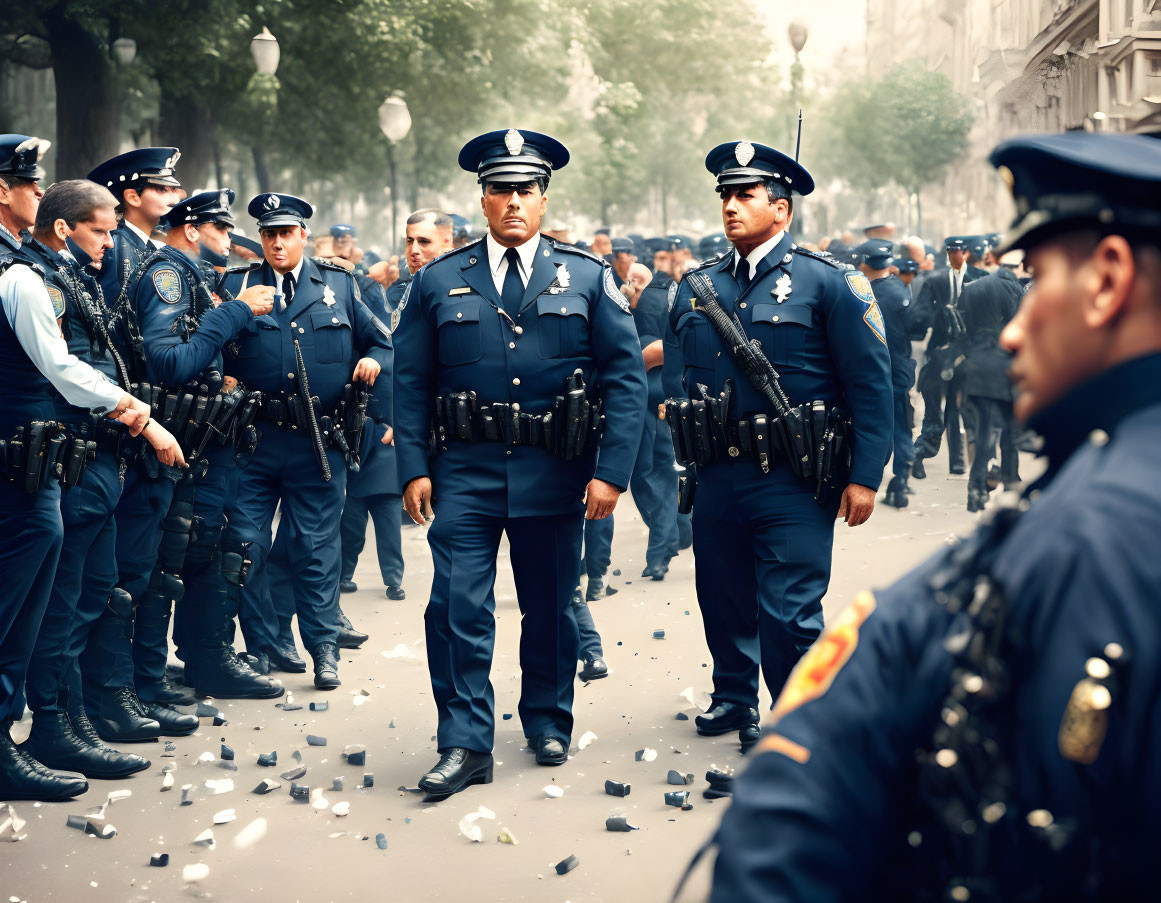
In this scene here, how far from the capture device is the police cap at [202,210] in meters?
6.52

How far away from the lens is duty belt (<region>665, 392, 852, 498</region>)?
5.35 m

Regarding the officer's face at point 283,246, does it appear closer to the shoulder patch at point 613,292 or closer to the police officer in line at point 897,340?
the shoulder patch at point 613,292

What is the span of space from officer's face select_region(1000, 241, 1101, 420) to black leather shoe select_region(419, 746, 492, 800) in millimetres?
3958

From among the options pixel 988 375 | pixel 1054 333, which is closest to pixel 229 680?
pixel 1054 333

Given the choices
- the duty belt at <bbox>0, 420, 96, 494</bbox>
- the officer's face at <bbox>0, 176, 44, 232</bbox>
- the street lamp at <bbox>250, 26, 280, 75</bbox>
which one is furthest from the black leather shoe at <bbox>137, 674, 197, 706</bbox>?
the street lamp at <bbox>250, 26, 280, 75</bbox>

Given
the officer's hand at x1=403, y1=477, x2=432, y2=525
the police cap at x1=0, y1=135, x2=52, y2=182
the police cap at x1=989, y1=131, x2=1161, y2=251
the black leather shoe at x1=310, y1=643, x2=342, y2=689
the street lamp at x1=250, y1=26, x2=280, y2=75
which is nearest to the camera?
the police cap at x1=989, y1=131, x2=1161, y2=251

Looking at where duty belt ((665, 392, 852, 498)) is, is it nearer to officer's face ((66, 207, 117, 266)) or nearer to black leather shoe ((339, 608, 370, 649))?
officer's face ((66, 207, 117, 266))

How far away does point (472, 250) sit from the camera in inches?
222

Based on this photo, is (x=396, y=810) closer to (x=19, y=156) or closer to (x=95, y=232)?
(x=95, y=232)

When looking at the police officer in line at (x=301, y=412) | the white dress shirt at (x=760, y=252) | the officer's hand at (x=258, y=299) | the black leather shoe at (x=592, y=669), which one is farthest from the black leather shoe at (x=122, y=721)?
the white dress shirt at (x=760, y=252)

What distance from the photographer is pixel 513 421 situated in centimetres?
548

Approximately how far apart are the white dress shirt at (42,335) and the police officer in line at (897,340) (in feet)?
26.4

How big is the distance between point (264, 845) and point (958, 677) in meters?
3.81

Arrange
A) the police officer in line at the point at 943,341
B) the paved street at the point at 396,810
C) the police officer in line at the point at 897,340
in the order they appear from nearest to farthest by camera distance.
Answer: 1. the paved street at the point at 396,810
2. the police officer in line at the point at 897,340
3. the police officer in line at the point at 943,341
